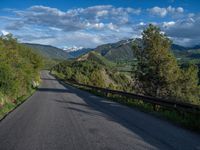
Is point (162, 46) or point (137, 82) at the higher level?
point (162, 46)

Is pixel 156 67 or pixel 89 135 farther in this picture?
pixel 156 67

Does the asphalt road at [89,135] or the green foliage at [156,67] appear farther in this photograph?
the green foliage at [156,67]

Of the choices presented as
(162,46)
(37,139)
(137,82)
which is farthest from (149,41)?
(37,139)

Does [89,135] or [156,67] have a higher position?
[156,67]

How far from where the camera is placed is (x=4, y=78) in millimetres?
24016

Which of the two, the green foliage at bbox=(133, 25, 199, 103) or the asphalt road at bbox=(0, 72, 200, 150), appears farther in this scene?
the green foliage at bbox=(133, 25, 199, 103)

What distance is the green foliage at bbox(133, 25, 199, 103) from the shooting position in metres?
35.6

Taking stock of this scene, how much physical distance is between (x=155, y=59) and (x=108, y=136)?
27355 millimetres

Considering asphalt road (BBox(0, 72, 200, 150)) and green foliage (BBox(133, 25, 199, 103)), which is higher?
green foliage (BBox(133, 25, 199, 103))

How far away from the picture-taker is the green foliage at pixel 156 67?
35.6 metres

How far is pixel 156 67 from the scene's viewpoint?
36.1 meters

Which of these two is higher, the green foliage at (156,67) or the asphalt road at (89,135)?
the green foliage at (156,67)

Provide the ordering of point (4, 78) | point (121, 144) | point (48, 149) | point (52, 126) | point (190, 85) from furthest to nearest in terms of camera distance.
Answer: point (190, 85), point (4, 78), point (52, 126), point (121, 144), point (48, 149)

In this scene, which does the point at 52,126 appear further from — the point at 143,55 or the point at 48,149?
the point at 143,55
